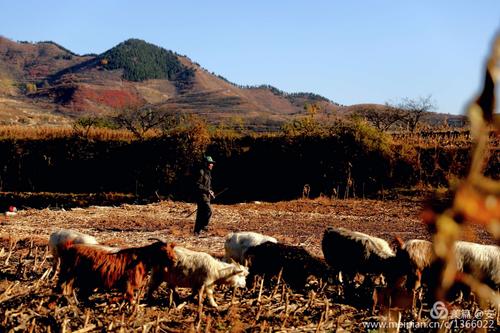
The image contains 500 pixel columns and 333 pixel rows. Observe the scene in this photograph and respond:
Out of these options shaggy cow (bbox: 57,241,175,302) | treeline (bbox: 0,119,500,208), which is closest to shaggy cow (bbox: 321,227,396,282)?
shaggy cow (bbox: 57,241,175,302)

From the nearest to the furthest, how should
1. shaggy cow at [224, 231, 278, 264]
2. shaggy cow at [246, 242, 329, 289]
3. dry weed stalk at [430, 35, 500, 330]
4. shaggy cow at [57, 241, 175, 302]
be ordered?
Answer: dry weed stalk at [430, 35, 500, 330], shaggy cow at [57, 241, 175, 302], shaggy cow at [246, 242, 329, 289], shaggy cow at [224, 231, 278, 264]

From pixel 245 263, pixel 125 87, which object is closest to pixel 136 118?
pixel 245 263

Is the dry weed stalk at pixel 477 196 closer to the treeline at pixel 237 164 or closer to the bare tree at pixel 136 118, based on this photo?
the treeline at pixel 237 164

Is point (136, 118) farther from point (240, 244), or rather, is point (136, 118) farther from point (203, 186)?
point (240, 244)

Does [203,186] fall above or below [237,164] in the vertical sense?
above

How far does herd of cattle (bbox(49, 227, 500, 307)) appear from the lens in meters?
6.00

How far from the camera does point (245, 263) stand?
7719mm

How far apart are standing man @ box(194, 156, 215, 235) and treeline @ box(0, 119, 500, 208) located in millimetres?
10397

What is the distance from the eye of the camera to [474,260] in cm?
709

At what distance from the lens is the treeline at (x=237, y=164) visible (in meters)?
25.0

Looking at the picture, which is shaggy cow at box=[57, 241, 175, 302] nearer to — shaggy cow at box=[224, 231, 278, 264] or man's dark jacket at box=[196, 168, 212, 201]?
shaggy cow at box=[224, 231, 278, 264]

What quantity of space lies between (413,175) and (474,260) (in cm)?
1850

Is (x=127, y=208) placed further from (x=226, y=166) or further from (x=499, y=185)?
(x=499, y=185)

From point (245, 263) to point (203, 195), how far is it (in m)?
5.47
